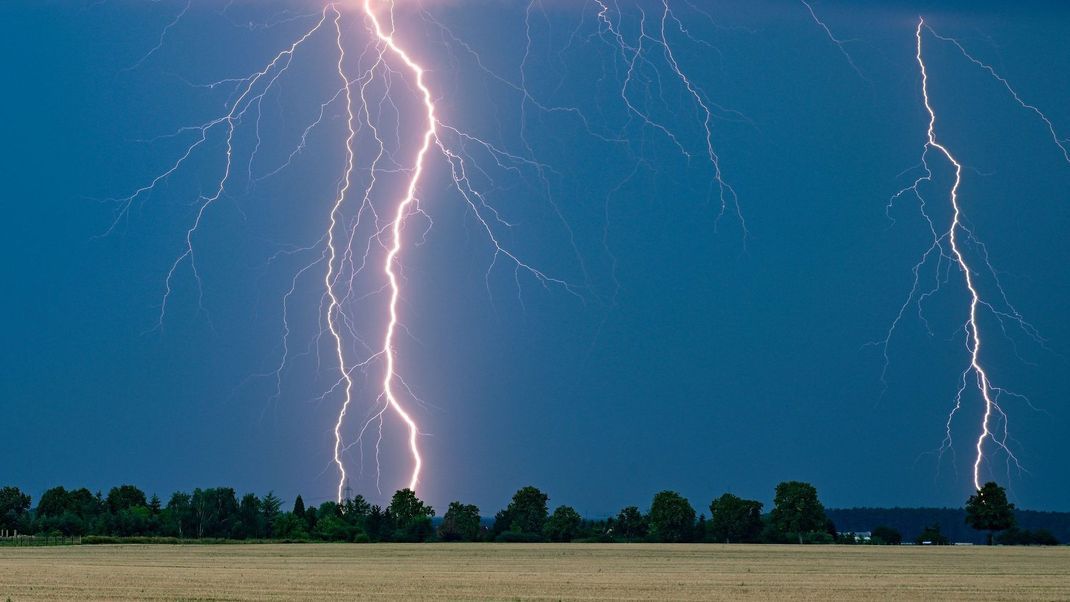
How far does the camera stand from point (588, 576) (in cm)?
2577

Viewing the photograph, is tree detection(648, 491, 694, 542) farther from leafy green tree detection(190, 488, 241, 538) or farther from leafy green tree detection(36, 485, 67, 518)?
leafy green tree detection(36, 485, 67, 518)

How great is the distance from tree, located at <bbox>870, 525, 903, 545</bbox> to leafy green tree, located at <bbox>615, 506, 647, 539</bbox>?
13093 millimetres

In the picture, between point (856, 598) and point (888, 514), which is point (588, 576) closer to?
point (856, 598)

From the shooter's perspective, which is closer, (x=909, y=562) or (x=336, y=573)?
(x=336, y=573)

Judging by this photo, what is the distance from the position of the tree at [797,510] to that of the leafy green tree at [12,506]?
45.9 metres

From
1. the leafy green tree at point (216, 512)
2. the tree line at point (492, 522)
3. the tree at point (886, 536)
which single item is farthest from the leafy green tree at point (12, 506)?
the tree at point (886, 536)

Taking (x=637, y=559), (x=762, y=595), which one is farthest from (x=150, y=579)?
(x=637, y=559)

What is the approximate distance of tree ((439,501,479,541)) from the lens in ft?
221

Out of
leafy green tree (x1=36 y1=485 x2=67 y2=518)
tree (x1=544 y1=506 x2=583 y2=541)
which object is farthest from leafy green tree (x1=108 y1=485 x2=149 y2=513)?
tree (x1=544 y1=506 x2=583 y2=541)

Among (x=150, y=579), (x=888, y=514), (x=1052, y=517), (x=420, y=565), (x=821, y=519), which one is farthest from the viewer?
(x=888, y=514)

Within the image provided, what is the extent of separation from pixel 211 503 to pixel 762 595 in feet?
187

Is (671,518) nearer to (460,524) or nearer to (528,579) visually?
(460,524)

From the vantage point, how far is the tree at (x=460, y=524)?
67.4 meters

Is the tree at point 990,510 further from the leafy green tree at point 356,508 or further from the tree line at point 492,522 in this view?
the leafy green tree at point 356,508
